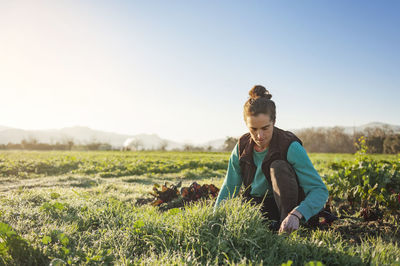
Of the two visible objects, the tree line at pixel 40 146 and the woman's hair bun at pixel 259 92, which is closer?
the woman's hair bun at pixel 259 92

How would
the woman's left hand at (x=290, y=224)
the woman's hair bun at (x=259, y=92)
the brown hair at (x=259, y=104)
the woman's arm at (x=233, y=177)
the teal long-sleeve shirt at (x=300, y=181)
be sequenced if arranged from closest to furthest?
the woman's left hand at (x=290, y=224)
the teal long-sleeve shirt at (x=300, y=181)
the brown hair at (x=259, y=104)
the woman's hair bun at (x=259, y=92)
the woman's arm at (x=233, y=177)

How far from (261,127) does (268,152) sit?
0.28 meters

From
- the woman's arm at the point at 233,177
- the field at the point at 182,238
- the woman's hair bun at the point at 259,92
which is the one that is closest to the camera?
the field at the point at 182,238

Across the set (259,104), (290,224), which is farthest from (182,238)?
(259,104)

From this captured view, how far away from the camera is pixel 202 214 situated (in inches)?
87.7

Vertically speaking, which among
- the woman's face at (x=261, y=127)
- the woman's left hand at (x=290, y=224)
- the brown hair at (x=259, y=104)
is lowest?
the woman's left hand at (x=290, y=224)

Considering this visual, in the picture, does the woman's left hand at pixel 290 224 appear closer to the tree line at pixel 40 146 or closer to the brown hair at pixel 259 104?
the brown hair at pixel 259 104

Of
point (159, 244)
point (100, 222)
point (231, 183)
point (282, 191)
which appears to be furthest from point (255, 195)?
point (100, 222)

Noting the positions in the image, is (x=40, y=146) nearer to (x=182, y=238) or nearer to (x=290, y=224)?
(x=182, y=238)

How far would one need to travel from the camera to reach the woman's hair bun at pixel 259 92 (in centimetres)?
263

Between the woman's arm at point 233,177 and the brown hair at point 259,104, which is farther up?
the brown hair at point 259,104

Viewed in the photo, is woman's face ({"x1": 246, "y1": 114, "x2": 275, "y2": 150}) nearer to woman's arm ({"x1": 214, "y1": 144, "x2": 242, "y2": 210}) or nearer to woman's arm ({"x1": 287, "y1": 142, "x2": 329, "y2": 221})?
woman's arm ({"x1": 287, "y1": 142, "x2": 329, "y2": 221})

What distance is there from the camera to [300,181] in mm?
2486

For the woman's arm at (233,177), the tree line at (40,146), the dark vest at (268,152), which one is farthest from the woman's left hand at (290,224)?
the tree line at (40,146)
